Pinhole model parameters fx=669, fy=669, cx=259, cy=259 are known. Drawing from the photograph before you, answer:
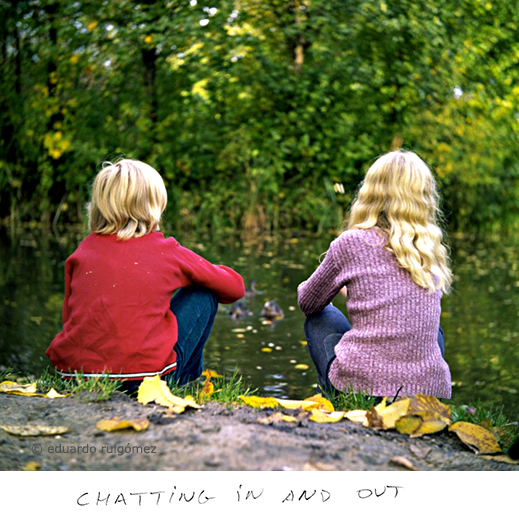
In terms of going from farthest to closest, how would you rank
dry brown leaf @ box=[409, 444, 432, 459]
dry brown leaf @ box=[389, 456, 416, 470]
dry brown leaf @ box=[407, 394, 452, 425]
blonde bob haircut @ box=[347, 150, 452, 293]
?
blonde bob haircut @ box=[347, 150, 452, 293] < dry brown leaf @ box=[407, 394, 452, 425] < dry brown leaf @ box=[409, 444, 432, 459] < dry brown leaf @ box=[389, 456, 416, 470]

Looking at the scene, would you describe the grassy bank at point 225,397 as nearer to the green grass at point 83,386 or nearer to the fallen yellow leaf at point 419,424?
the green grass at point 83,386

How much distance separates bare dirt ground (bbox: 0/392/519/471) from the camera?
2.15 m

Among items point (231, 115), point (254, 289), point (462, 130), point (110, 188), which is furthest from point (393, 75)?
point (110, 188)

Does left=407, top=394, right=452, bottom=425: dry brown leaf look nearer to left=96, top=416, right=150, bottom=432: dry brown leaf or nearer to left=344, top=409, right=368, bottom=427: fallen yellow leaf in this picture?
left=344, top=409, right=368, bottom=427: fallen yellow leaf

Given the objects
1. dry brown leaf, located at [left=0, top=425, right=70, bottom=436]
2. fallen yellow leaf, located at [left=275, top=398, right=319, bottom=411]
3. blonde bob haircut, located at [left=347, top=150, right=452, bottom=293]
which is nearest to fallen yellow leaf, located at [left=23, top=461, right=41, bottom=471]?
dry brown leaf, located at [left=0, top=425, right=70, bottom=436]

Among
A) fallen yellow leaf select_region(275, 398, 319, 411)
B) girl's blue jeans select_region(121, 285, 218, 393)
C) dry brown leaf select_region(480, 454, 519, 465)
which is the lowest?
dry brown leaf select_region(480, 454, 519, 465)

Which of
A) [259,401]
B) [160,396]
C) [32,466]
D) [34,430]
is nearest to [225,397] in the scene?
[259,401]

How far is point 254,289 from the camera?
7.65 meters

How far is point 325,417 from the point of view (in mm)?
2678

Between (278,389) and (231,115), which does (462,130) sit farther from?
(278,389)

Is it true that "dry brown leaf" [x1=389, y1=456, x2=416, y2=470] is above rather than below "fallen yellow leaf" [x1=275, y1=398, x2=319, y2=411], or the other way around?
above

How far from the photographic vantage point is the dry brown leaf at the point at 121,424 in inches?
93.2

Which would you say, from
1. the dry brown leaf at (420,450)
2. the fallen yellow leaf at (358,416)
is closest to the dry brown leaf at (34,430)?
the fallen yellow leaf at (358,416)

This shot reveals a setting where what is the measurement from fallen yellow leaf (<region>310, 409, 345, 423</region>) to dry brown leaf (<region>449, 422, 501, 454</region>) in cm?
43
